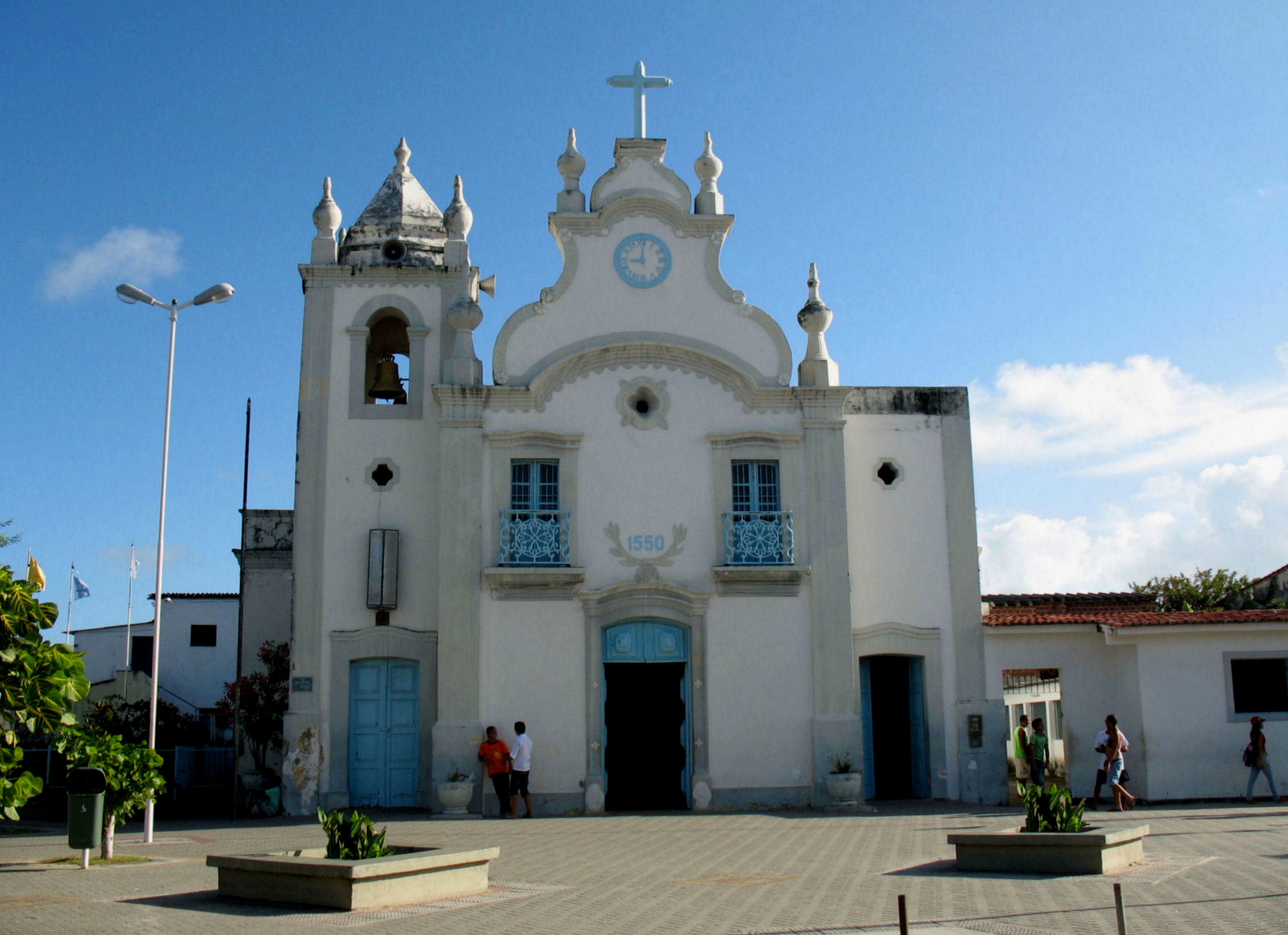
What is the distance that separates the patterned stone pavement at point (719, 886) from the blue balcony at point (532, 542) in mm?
4376

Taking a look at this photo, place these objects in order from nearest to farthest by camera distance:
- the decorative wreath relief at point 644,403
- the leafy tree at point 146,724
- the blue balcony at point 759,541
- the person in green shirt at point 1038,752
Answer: the person in green shirt at point 1038,752
the blue balcony at point 759,541
the decorative wreath relief at point 644,403
the leafy tree at point 146,724

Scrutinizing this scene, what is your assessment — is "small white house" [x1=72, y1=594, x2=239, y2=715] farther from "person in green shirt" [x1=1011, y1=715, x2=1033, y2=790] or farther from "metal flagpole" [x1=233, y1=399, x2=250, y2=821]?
"person in green shirt" [x1=1011, y1=715, x2=1033, y2=790]

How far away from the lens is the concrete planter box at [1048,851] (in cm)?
1141

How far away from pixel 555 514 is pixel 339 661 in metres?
4.35

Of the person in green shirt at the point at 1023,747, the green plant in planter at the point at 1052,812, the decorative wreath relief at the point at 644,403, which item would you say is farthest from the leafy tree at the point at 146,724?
the green plant in planter at the point at 1052,812

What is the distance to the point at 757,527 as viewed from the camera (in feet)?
66.2

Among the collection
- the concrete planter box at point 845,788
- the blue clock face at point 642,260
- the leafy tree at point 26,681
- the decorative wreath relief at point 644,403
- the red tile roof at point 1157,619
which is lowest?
the concrete planter box at point 845,788

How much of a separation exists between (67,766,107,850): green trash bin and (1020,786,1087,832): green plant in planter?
9792 mm

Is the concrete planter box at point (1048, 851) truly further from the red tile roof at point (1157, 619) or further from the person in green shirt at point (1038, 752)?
the red tile roof at point (1157, 619)

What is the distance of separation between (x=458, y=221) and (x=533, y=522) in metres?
5.95

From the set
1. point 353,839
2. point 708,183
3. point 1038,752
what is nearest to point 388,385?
point 708,183

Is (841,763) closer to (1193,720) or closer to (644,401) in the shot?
(1193,720)

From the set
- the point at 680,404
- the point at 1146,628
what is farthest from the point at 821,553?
the point at 1146,628

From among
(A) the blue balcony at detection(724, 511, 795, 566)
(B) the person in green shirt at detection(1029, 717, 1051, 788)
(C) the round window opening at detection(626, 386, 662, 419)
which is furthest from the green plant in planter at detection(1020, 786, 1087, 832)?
(C) the round window opening at detection(626, 386, 662, 419)
